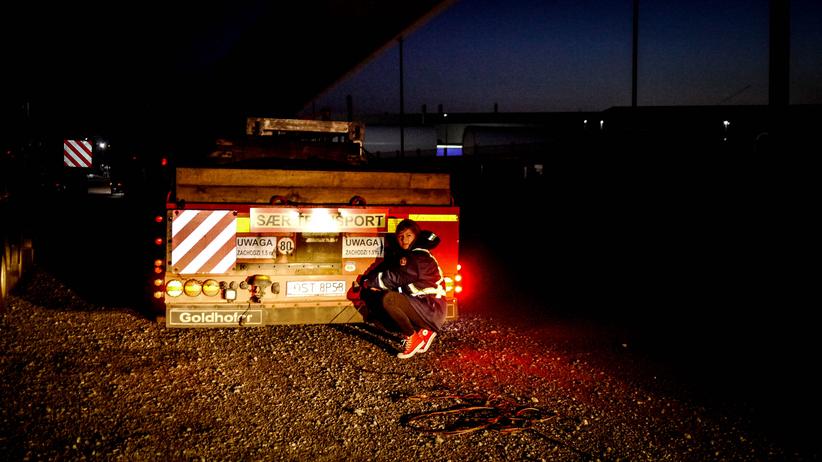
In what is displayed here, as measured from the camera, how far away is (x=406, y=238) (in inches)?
227

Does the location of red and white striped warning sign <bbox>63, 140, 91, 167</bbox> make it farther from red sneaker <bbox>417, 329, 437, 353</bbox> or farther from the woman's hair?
red sneaker <bbox>417, 329, 437, 353</bbox>

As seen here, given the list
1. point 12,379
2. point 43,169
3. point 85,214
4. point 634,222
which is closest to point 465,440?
point 12,379

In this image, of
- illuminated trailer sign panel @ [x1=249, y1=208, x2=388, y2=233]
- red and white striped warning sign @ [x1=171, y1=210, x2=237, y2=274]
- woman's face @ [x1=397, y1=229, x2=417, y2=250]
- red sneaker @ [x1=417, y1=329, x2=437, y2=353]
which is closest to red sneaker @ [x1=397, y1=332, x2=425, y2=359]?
red sneaker @ [x1=417, y1=329, x2=437, y2=353]

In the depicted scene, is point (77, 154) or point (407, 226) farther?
point (77, 154)

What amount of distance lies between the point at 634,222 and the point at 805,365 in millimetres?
11740

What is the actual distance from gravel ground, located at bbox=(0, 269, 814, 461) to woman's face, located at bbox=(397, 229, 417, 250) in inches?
42.3

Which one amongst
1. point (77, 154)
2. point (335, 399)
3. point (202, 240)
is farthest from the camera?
point (77, 154)

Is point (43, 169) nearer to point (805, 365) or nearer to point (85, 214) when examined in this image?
point (85, 214)

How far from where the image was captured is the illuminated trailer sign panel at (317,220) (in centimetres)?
576

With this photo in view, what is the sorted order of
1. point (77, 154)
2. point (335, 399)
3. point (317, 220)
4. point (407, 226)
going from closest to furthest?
point (335, 399) < point (407, 226) < point (317, 220) < point (77, 154)

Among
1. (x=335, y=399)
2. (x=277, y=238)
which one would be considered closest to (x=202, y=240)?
(x=277, y=238)

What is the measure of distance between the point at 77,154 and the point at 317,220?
16.4 meters

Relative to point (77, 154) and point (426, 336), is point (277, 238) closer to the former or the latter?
point (426, 336)

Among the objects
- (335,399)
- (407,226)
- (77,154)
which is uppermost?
(77,154)
